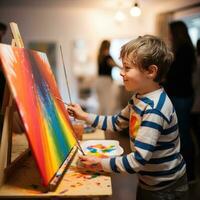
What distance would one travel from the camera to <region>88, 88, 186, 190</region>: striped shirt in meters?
0.87

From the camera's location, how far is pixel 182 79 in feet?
7.43

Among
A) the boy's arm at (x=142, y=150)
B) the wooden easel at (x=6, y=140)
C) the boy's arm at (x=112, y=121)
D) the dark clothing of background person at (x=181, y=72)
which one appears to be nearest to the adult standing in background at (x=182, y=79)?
the dark clothing of background person at (x=181, y=72)

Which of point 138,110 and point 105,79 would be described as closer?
point 138,110

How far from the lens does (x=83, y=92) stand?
5.48 m

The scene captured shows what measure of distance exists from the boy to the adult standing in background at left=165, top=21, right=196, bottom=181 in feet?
4.14

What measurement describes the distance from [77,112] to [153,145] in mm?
445

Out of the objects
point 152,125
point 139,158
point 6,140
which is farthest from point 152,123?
point 6,140

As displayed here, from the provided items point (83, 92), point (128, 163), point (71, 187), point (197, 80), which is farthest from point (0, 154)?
point (83, 92)

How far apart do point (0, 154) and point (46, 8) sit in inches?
191

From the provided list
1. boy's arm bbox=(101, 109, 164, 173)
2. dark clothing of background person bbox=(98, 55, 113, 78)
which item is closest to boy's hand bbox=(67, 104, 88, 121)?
boy's arm bbox=(101, 109, 164, 173)

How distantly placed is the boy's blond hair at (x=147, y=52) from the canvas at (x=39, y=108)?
0.31 meters

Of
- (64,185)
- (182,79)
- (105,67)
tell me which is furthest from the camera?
(105,67)

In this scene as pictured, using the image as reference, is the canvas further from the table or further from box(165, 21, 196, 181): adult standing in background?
box(165, 21, 196, 181): adult standing in background

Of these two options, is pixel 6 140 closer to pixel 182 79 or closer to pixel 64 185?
pixel 64 185
